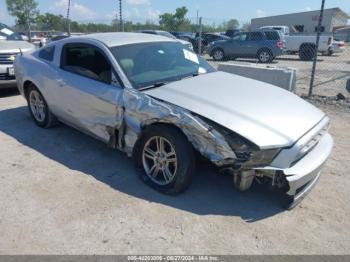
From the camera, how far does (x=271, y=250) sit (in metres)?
2.65

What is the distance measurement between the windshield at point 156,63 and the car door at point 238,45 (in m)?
13.4

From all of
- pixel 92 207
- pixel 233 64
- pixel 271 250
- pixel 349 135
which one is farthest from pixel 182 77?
pixel 233 64

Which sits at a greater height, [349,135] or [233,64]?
[233,64]

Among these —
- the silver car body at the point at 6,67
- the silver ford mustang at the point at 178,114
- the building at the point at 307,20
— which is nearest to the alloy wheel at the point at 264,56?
the silver car body at the point at 6,67

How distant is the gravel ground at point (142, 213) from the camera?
2701 millimetres

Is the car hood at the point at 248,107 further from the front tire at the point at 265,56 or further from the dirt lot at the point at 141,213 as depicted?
the front tire at the point at 265,56

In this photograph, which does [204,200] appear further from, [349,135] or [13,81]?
[13,81]

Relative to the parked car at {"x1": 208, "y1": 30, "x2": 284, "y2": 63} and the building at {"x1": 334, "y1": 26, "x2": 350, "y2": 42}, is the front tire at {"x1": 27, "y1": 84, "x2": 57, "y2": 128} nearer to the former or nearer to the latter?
the parked car at {"x1": 208, "y1": 30, "x2": 284, "y2": 63}

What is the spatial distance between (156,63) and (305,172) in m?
2.17

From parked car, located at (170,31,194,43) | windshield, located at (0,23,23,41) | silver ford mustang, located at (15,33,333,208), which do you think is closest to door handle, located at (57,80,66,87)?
silver ford mustang, located at (15,33,333,208)

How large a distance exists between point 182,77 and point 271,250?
2.25 m

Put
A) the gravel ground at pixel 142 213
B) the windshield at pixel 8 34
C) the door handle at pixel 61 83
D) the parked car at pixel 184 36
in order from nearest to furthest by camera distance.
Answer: the gravel ground at pixel 142 213
the door handle at pixel 61 83
the windshield at pixel 8 34
the parked car at pixel 184 36

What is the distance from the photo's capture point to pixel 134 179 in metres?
3.72

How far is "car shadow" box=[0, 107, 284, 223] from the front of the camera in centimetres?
320
